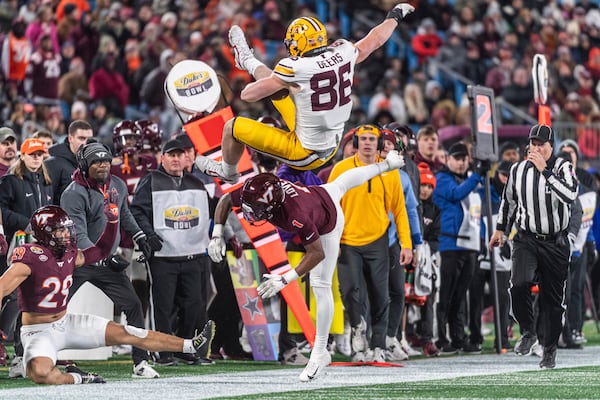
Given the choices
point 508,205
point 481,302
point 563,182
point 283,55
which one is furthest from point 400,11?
point 283,55

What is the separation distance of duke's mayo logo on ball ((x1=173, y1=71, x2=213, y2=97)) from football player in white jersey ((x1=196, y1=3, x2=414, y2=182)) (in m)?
2.47

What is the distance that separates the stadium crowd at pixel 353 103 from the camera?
12.4m

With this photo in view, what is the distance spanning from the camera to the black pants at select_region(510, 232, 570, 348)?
1136cm

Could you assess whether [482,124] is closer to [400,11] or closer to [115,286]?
[400,11]

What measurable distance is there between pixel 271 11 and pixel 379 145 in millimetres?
11287

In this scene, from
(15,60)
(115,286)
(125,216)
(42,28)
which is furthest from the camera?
(42,28)

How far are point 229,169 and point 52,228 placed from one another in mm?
1598

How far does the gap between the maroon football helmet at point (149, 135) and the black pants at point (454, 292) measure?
10.4ft

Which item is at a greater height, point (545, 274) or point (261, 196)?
point (261, 196)

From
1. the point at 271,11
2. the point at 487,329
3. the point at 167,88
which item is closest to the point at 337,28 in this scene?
the point at 271,11

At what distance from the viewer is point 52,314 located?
9.65 meters

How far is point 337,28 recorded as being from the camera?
78.2ft

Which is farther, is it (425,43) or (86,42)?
(425,43)

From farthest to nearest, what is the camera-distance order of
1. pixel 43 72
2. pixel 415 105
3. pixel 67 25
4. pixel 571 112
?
pixel 571 112 < pixel 415 105 < pixel 67 25 < pixel 43 72
